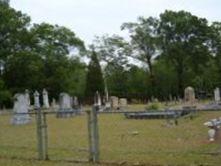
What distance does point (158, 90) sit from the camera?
9606cm

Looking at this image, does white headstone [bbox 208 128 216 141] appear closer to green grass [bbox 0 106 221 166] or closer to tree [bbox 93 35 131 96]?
green grass [bbox 0 106 221 166]

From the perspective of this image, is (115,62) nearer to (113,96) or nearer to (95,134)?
(113,96)

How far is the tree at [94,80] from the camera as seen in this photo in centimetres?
9050

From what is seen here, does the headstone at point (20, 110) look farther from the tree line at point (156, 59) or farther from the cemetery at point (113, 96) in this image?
the tree line at point (156, 59)

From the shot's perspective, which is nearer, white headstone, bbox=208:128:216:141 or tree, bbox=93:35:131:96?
white headstone, bbox=208:128:216:141

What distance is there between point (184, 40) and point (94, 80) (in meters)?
18.1

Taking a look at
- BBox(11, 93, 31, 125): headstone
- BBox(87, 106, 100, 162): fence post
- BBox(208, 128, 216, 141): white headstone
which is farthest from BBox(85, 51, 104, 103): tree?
BBox(87, 106, 100, 162): fence post

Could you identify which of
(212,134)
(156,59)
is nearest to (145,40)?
(156,59)

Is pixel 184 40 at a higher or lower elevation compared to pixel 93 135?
higher

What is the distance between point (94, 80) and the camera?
90.9 metres

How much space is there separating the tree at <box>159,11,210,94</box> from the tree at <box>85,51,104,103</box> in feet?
42.2

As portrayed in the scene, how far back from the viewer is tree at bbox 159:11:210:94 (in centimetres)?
9606

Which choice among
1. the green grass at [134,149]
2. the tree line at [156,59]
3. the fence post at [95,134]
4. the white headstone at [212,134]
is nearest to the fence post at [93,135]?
the fence post at [95,134]

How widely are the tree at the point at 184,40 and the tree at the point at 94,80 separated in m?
12.9
